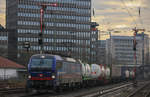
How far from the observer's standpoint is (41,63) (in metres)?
31.2

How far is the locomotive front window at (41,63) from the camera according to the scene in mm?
30986

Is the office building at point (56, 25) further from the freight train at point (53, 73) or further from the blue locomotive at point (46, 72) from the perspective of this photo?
the blue locomotive at point (46, 72)

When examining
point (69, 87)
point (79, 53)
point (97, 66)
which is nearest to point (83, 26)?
point (79, 53)

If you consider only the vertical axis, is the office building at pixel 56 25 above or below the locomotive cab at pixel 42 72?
above

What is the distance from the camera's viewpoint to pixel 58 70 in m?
31.8

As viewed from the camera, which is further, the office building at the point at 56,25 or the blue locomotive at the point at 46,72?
the office building at the point at 56,25

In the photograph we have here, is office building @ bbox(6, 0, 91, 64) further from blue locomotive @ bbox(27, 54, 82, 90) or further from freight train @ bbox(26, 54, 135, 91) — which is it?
blue locomotive @ bbox(27, 54, 82, 90)

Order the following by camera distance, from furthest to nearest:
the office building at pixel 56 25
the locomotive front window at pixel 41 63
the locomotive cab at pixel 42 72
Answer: the office building at pixel 56 25
the locomotive front window at pixel 41 63
the locomotive cab at pixel 42 72

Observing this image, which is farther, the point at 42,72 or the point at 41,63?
the point at 41,63

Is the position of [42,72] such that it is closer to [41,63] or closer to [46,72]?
[46,72]

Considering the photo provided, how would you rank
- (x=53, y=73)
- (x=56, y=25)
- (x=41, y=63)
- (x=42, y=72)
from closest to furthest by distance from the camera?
(x=42, y=72) → (x=53, y=73) → (x=41, y=63) → (x=56, y=25)

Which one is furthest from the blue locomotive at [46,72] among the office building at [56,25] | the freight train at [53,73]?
the office building at [56,25]

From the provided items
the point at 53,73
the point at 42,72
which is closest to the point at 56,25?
the point at 53,73

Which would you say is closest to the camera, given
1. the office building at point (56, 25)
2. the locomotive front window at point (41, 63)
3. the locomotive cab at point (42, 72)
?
the locomotive cab at point (42, 72)
